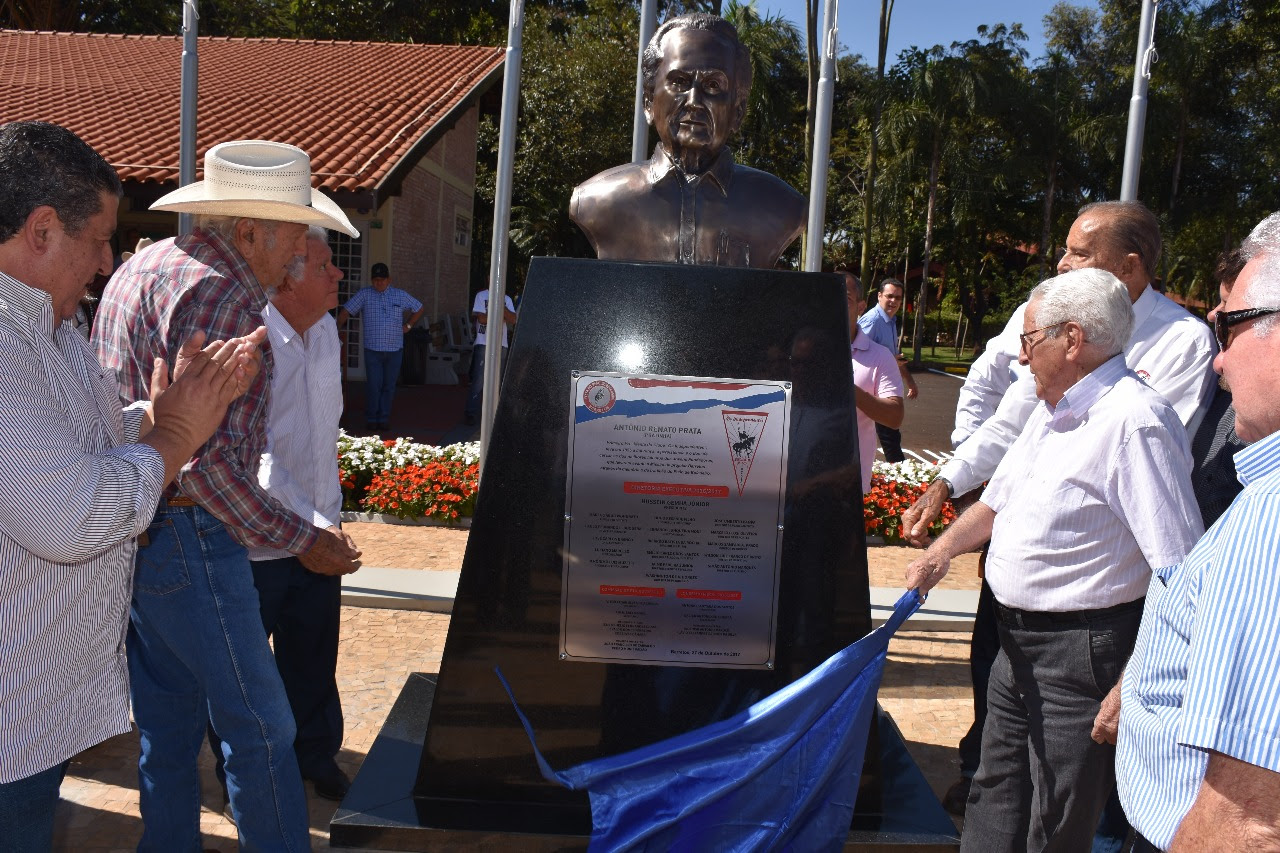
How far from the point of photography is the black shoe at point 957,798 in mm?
3807

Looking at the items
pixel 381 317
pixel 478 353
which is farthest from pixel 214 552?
pixel 478 353

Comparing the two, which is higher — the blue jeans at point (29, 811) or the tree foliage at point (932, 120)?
the tree foliage at point (932, 120)

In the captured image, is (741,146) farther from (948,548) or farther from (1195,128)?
(948,548)

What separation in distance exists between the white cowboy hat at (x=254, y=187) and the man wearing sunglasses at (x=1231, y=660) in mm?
2228

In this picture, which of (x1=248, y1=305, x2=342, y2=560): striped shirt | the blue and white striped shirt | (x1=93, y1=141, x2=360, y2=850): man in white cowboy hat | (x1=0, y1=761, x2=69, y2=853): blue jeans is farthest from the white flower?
(x1=0, y1=761, x2=69, y2=853): blue jeans

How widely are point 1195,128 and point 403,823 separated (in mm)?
38719

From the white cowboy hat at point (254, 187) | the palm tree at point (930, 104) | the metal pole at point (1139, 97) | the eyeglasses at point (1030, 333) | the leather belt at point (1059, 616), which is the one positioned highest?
the palm tree at point (930, 104)

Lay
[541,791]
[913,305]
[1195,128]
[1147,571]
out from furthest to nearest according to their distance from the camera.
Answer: [913,305] → [1195,128] → [541,791] → [1147,571]

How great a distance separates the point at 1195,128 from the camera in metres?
34.7

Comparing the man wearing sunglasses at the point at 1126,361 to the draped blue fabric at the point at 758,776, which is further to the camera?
the man wearing sunglasses at the point at 1126,361

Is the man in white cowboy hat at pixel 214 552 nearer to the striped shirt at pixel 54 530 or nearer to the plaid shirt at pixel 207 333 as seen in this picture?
the plaid shirt at pixel 207 333

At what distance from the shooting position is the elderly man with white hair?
8.35 ft

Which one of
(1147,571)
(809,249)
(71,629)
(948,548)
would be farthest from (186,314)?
(809,249)

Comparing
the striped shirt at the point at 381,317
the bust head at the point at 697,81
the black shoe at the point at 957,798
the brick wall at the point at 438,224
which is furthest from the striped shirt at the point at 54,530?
the brick wall at the point at 438,224
